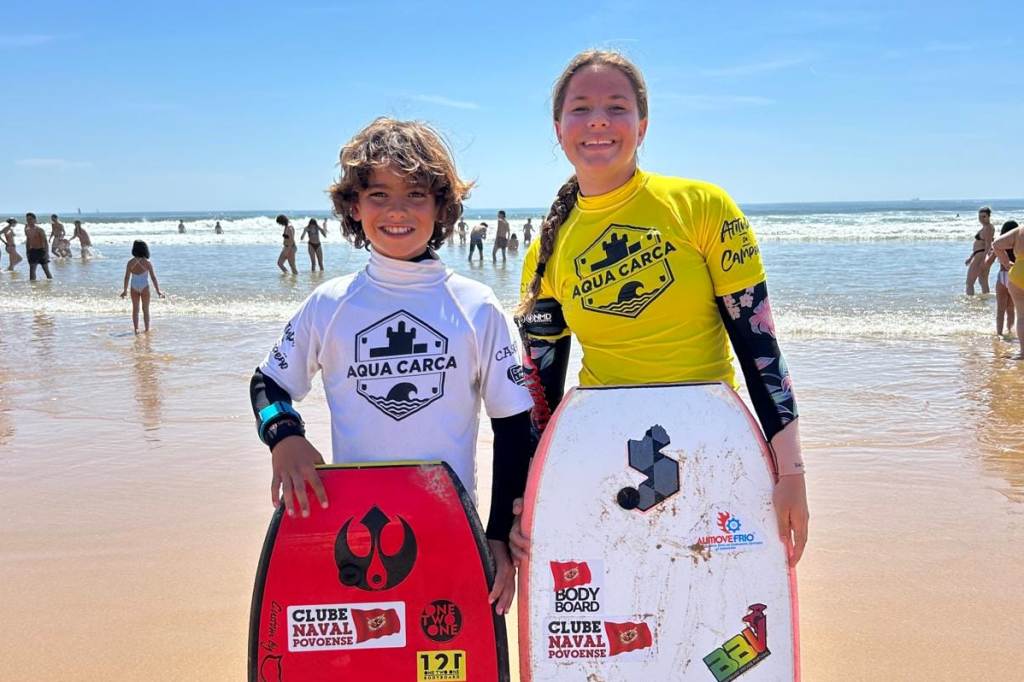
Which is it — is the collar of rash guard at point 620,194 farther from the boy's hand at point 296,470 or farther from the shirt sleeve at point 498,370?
the boy's hand at point 296,470

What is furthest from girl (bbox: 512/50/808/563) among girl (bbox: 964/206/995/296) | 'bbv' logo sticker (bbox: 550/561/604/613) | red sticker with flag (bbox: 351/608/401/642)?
girl (bbox: 964/206/995/296)

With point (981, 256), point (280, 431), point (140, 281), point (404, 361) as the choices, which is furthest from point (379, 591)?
point (981, 256)

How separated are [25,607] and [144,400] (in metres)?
3.65

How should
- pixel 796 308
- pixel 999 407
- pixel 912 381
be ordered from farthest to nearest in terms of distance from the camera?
pixel 796 308, pixel 912 381, pixel 999 407

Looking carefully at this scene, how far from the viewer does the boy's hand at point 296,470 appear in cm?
180

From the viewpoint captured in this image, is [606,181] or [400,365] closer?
[400,365]

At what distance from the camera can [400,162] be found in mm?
1861

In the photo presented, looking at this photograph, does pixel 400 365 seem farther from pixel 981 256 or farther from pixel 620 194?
pixel 981 256

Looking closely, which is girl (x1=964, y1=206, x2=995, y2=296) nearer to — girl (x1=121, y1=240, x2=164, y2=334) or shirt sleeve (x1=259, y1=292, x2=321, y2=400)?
girl (x1=121, y1=240, x2=164, y2=334)

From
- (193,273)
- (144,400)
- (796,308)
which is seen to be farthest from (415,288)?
(193,273)

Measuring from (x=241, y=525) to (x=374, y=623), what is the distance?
81.2 inches

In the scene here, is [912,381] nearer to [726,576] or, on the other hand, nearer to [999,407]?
[999,407]

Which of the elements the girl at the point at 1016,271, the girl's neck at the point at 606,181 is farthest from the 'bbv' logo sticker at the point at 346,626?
the girl at the point at 1016,271

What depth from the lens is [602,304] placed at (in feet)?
6.49
